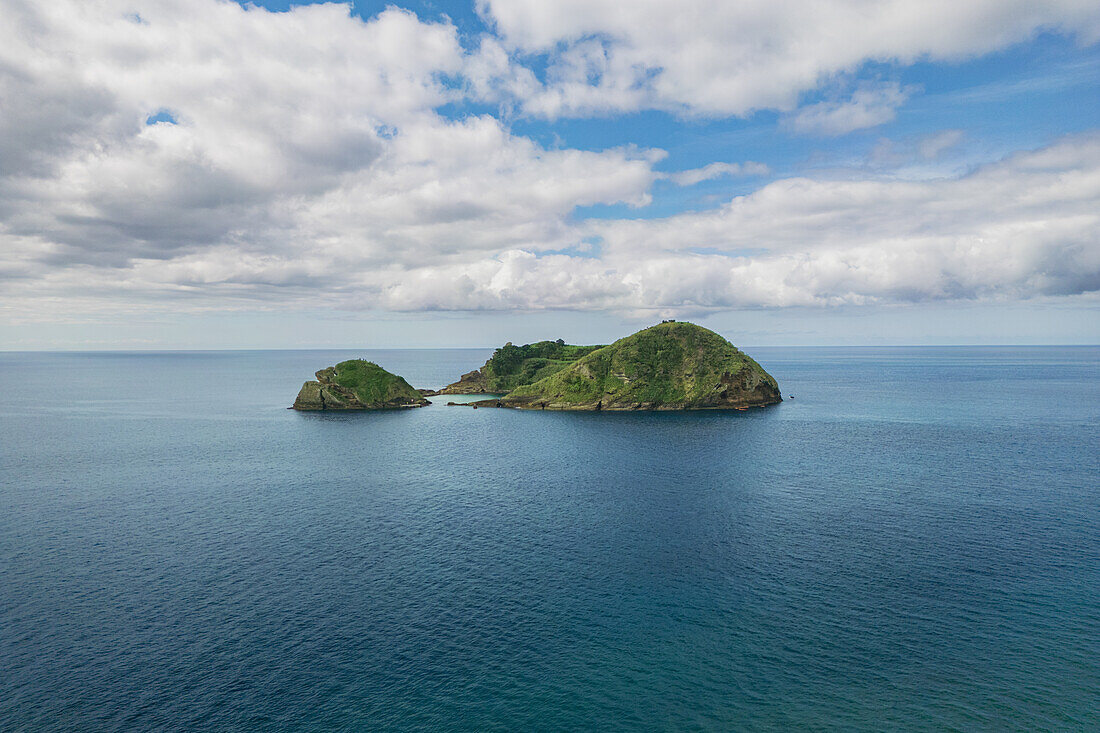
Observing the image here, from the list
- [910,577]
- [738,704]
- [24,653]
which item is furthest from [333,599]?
[910,577]

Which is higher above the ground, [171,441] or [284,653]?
[171,441]

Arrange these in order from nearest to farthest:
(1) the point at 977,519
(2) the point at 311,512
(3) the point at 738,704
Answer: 1. (3) the point at 738,704
2. (1) the point at 977,519
3. (2) the point at 311,512

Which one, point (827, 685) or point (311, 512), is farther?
point (311, 512)

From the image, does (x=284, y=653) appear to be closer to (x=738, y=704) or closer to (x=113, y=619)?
(x=113, y=619)

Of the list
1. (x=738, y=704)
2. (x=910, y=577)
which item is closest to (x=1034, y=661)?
(x=910, y=577)

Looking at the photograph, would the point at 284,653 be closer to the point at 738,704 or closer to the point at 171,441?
the point at 738,704

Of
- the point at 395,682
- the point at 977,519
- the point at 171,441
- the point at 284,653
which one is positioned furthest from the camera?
the point at 171,441
